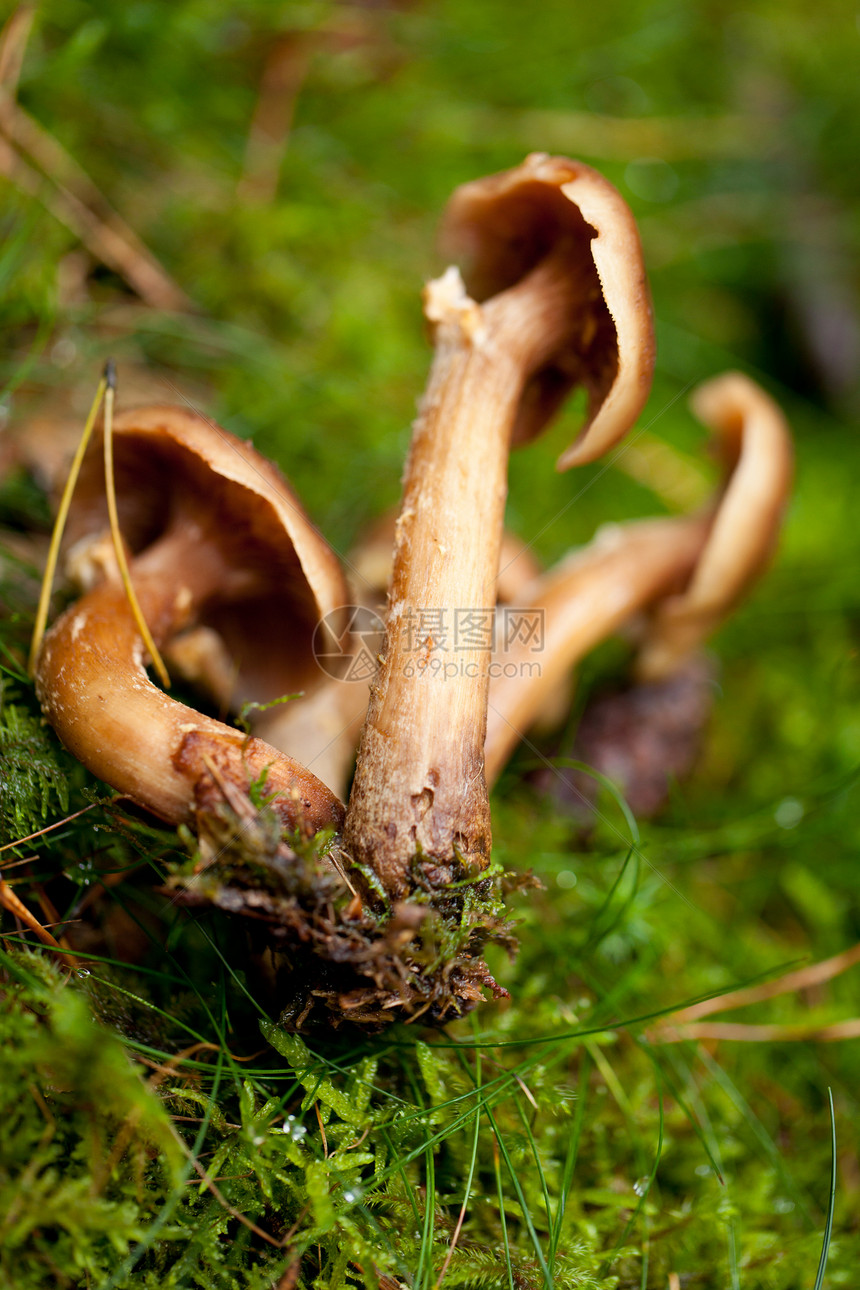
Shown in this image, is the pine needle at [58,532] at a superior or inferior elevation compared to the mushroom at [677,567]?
superior

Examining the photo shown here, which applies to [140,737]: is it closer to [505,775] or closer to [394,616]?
[394,616]

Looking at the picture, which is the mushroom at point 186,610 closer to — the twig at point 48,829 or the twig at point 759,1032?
the twig at point 48,829

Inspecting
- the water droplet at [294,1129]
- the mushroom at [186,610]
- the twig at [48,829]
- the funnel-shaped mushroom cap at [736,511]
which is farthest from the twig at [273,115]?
the water droplet at [294,1129]

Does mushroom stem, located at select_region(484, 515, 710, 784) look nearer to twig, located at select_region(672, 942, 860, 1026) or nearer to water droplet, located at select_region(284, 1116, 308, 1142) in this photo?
twig, located at select_region(672, 942, 860, 1026)

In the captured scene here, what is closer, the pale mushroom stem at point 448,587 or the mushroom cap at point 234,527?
the pale mushroom stem at point 448,587

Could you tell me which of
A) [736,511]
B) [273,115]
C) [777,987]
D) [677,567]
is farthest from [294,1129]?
[273,115]

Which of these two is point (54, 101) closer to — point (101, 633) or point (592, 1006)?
point (101, 633)
